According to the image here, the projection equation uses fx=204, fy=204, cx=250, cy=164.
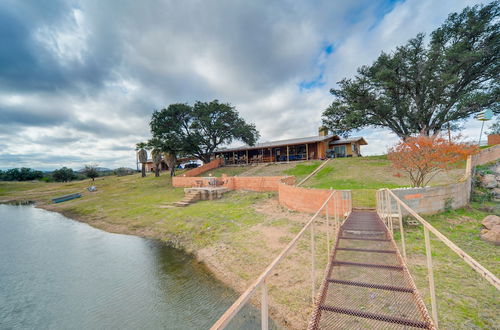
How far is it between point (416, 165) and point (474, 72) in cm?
1886

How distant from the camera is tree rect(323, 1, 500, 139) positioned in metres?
18.4

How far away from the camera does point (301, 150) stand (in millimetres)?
30906

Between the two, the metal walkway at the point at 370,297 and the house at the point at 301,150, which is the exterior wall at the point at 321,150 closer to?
the house at the point at 301,150

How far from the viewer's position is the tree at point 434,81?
18438 millimetres

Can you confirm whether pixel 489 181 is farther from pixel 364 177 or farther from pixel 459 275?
pixel 459 275

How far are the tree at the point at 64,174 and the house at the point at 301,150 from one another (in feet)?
125

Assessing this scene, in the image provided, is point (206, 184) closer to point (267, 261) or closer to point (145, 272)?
point (145, 272)

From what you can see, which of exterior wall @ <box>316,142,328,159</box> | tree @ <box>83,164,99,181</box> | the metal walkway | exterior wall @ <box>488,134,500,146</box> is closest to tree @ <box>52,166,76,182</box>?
tree @ <box>83,164,99,181</box>

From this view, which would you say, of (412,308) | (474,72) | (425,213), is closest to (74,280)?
(412,308)

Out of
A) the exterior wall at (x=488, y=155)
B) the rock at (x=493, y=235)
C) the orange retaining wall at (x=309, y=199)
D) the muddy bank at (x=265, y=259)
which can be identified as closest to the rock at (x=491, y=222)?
the rock at (x=493, y=235)

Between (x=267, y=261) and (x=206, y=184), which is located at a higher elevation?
(x=206, y=184)

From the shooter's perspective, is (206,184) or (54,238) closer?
(54,238)

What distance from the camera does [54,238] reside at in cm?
1227

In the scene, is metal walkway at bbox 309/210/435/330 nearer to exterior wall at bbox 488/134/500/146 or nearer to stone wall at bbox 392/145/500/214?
stone wall at bbox 392/145/500/214
